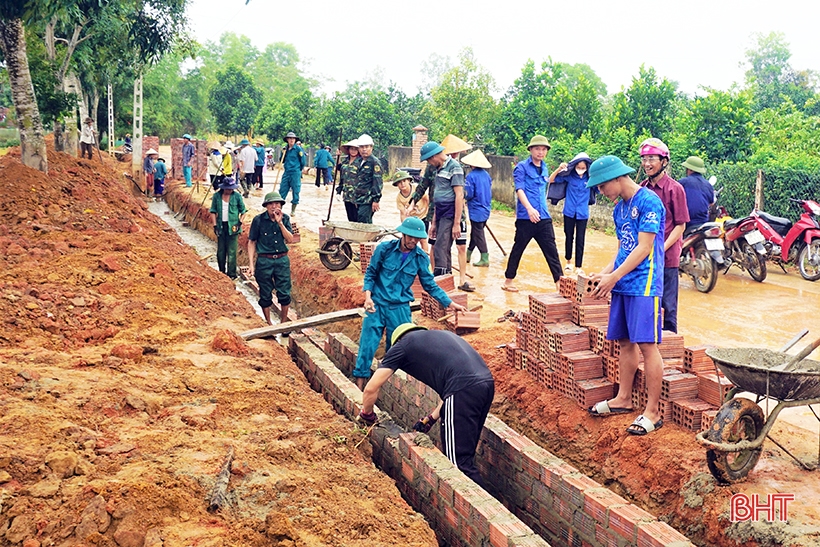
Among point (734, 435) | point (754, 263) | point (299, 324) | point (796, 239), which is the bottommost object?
point (299, 324)

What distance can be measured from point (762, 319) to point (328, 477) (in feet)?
19.5

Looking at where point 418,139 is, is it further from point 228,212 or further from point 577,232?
point 577,232

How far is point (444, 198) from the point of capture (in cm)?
865

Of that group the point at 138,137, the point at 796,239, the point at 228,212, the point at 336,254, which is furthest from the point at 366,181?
the point at 138,137

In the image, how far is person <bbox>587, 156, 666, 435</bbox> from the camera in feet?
15.4

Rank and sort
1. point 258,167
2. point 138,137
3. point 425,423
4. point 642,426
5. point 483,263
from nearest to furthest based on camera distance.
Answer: point 642,426 → point 425,423 → point 483,263 → point 258,167 → point 138,137

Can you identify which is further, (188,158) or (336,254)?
(188,158)

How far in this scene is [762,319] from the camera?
8445 millimetres

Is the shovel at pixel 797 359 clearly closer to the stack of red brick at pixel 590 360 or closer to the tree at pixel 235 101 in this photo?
the stack of red brick at pixel 590 360

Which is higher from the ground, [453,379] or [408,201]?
[408,201]

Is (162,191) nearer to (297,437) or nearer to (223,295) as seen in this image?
(223,295)

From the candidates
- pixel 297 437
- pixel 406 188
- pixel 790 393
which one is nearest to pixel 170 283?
pixel 406 188

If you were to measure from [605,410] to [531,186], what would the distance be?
150 inches

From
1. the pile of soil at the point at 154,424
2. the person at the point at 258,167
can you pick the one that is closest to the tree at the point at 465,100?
the person at the point at 258,167
